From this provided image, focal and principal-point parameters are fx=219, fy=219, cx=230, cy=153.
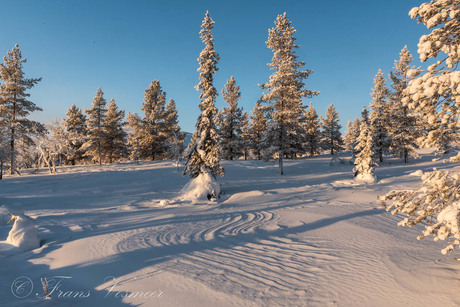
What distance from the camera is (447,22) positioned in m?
3.34

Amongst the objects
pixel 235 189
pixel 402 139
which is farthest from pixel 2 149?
pixel 402 139

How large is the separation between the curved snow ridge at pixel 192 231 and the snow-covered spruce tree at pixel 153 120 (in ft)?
96.6

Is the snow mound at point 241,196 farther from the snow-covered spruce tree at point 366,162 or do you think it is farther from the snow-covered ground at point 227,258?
the snow-covered spruce tree at point 366,162

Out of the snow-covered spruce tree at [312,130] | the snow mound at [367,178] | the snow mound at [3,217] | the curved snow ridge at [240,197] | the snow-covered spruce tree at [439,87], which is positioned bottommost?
the curved snow ridge at [240,197]

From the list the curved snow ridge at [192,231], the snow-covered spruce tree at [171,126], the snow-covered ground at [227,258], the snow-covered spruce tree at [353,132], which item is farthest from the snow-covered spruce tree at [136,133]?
the snow-covered spruce tree at [353,132]

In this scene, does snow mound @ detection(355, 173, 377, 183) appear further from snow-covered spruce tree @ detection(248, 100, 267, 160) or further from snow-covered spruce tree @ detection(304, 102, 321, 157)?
snow-covered spruce tree @ detection(304, 102, 321, 157)

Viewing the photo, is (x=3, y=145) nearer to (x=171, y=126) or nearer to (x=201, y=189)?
(x=201, y=189)

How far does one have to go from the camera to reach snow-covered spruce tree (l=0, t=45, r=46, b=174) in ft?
72.8

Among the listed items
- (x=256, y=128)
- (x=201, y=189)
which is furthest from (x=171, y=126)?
(x=201, y=189)

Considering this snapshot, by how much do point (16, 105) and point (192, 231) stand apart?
2708 centimetres

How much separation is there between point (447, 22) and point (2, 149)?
91.9ft

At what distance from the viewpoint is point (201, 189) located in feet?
48.4

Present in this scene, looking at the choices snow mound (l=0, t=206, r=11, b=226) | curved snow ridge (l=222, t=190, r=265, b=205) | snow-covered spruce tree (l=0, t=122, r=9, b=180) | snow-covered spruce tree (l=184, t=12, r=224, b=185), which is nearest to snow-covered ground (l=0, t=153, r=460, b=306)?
snow mound (l=0, t=206, r=11, b=226)

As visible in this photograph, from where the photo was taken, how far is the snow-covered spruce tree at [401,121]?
2992 centimetres
